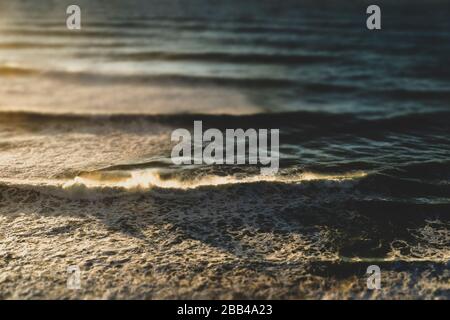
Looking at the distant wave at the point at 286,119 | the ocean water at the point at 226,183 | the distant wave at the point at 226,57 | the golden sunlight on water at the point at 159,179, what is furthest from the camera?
the distant wave at the point at 226,57

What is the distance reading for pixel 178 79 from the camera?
576 inches

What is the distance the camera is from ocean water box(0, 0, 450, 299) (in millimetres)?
4609

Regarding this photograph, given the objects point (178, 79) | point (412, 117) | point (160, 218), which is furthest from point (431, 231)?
point (178, 79)

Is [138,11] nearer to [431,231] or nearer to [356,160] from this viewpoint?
[356,160]

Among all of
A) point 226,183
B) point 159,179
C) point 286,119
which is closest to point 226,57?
point 286,119

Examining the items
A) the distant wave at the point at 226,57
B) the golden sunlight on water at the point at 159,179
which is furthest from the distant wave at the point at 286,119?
the distant wave at the point at 226,57

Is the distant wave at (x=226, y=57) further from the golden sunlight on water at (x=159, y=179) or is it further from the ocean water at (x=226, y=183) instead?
the golden sunlight on water at (x=159, y=179)

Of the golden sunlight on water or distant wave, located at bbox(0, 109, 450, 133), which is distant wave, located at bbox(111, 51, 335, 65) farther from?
the golden sunlight on water

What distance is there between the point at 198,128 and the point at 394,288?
5.84 metres

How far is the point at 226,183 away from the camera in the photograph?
6496 millimetres

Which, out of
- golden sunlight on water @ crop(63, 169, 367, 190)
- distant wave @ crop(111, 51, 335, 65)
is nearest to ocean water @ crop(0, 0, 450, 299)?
golden sunlight on water @ crop(63, 169, 367, 190)

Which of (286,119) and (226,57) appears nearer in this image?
(286,119)

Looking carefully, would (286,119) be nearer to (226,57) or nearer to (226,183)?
(226,183)

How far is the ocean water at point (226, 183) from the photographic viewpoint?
181 inches
